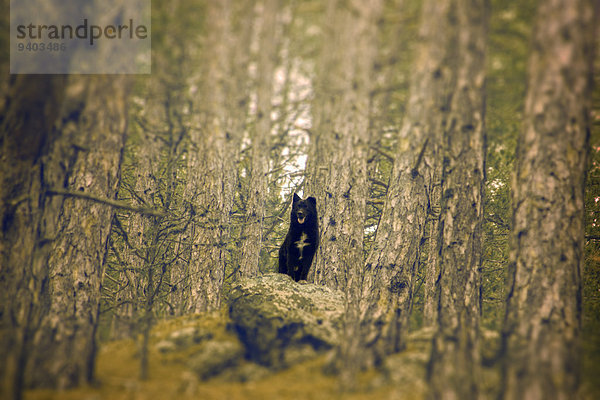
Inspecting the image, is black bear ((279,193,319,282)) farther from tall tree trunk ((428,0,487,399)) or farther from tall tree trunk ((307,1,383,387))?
tall tree trunk ((428,0,487,399))

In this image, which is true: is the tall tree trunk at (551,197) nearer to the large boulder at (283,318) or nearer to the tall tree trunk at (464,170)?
the tall tree trunk at (464,170)

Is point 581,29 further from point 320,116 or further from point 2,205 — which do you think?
point 2,205

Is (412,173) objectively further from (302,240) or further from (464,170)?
(302,240)

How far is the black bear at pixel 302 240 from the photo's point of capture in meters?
7.10

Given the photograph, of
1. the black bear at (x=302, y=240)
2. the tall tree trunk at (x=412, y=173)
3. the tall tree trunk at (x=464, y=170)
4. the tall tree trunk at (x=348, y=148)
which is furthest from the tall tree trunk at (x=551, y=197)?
the black bear at (x=302, y=240)

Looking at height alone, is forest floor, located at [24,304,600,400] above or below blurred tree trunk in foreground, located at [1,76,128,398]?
below

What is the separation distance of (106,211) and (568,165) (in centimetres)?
679

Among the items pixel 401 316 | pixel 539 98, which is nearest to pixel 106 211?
pixel 401 316

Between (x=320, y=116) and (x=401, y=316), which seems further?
(x=320, y=116)

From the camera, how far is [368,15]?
6703 mm

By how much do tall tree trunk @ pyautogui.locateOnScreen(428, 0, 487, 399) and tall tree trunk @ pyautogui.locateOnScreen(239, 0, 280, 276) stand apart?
3975 mm

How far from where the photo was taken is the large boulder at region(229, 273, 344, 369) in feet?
14.9

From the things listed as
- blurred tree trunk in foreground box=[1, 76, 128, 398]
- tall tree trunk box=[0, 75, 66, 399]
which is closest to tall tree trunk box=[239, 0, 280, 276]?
blurred tree trunk in foreground box=[1, 76, 128, 398]

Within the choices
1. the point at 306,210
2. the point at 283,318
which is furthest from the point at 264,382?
the point at 306,210
